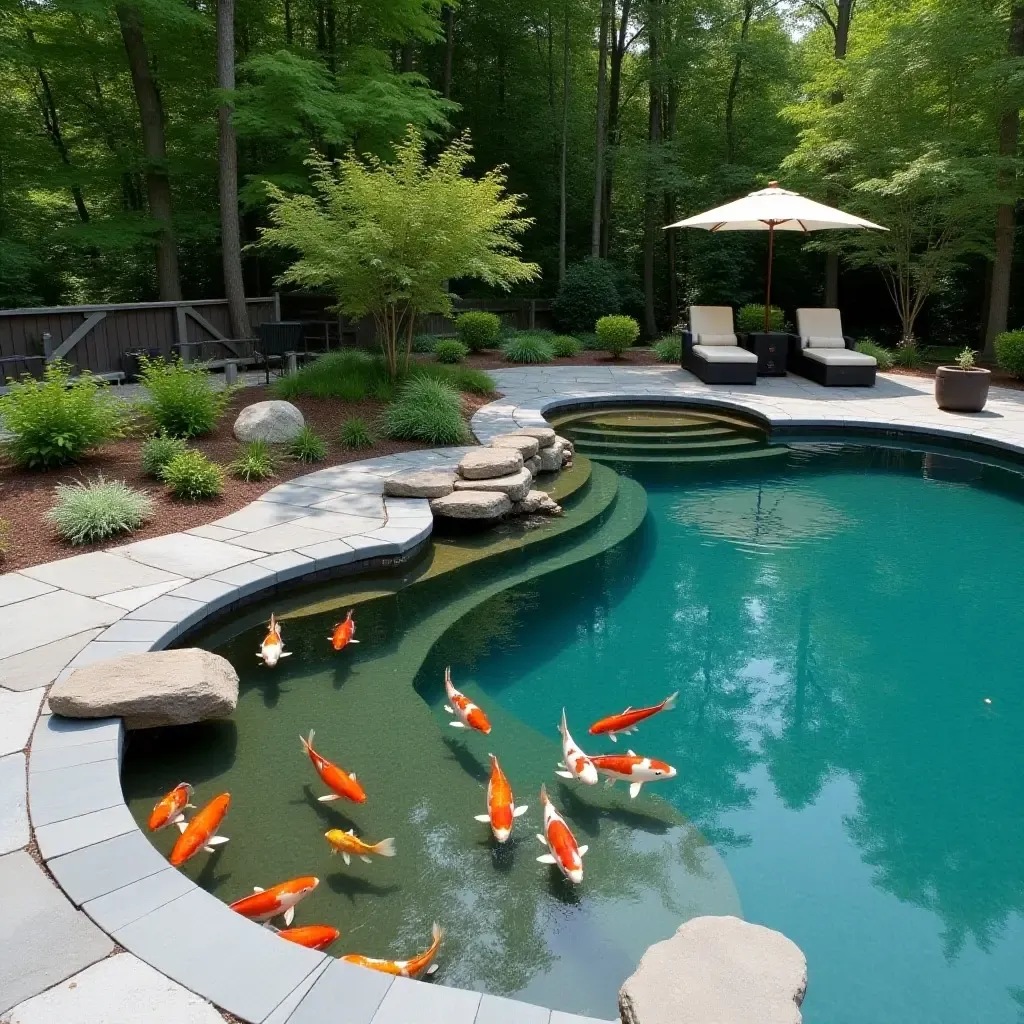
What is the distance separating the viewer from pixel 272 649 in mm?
4043

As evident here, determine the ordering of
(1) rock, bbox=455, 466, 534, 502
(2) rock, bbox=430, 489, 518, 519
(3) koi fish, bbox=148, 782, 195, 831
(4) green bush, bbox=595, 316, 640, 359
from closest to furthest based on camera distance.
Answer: (3) koi fish, bbox=148, 782, 195, 831 < (2) rock, bbox=430, 489, 518, 519 < (1) rock, bbox=455, 466, 534, 502 < (4) green bush, bbox=595, 316, 640, 359

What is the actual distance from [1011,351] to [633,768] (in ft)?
38.3

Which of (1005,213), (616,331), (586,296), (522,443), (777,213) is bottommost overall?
(522,443)

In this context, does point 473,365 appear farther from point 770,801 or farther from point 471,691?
point 770,801

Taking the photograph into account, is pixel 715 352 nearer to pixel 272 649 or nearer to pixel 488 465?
pixel 488 465

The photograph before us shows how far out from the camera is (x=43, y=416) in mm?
6242

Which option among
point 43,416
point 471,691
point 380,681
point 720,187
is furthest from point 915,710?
point 720,187

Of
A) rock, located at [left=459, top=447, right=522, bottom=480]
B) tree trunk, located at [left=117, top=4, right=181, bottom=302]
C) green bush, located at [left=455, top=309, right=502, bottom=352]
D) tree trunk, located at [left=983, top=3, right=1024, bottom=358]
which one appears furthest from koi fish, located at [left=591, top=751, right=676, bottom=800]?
tree trunk, located at [left=117, top=4, right=181, bottom=302]

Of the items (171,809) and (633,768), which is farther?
(633,768)

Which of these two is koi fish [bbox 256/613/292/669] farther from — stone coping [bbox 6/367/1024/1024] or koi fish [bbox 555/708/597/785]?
koi fish [bbox 555/708/597/785]

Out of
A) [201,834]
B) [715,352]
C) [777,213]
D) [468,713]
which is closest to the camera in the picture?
[201,834]

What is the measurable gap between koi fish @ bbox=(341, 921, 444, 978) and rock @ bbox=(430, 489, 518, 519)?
3778 mm

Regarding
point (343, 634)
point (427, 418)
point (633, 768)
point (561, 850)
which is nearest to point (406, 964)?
point (561, 850)

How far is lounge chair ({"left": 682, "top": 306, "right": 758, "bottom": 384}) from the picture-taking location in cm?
1195
